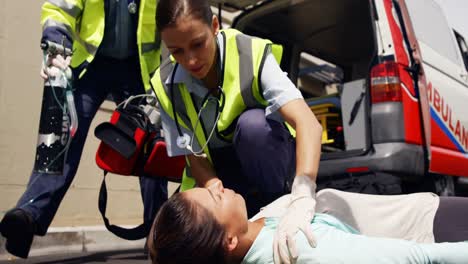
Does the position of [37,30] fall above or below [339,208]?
above

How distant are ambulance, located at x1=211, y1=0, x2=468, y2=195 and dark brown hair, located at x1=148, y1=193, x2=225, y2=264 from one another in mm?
1746

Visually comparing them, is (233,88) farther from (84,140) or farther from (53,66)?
(84,140)

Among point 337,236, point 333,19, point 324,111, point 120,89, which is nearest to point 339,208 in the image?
point 337,236

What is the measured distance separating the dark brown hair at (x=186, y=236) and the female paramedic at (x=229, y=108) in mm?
387

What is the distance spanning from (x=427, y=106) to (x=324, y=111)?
1136 millimetres

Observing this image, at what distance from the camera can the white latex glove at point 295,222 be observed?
4.40 feet

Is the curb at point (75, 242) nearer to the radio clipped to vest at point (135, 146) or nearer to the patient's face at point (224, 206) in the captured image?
the radio clipped to vest at point (135, 146)

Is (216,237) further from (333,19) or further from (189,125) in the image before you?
(333,19)

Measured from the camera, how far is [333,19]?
446 cm

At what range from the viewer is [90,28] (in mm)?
2559

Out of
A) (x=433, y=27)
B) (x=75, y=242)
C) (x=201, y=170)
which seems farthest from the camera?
(x=433, y=27)

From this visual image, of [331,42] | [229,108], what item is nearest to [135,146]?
[229,108]

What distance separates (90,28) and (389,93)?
1.66m

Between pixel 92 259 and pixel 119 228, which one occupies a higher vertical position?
pixel 119 228
